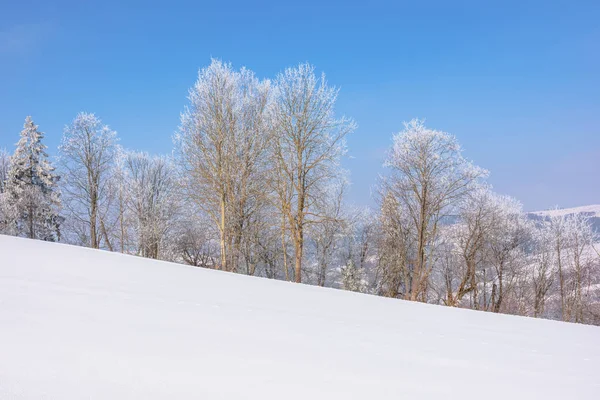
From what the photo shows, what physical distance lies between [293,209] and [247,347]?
1183 centimetres

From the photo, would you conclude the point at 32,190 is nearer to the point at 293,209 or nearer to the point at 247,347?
the point at 293,209

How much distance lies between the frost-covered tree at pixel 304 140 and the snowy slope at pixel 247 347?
30.4 ft

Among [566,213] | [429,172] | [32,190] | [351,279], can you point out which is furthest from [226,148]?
[566,213]

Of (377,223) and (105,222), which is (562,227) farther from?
(105,222)

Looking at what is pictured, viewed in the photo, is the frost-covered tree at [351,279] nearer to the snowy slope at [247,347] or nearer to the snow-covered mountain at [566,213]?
the snow-covered mountain at [566,213]

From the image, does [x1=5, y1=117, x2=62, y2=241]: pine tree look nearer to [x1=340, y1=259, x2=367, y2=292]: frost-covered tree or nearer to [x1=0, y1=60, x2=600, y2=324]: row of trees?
[x1=0, y1=60, x2=600, y2=324]: row of trees

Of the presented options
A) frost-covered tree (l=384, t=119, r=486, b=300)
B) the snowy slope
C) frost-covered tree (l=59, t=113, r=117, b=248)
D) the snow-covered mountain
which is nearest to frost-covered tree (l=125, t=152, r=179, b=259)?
frost-covered tree (l=59, t=113, r=117, b=248)

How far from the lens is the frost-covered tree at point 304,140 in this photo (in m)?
13.5

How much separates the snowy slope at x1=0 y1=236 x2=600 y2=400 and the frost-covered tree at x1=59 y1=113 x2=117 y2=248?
15392mm

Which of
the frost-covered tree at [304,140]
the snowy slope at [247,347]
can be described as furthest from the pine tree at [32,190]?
the snowy slope at [247,347]

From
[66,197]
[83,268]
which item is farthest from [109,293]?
[66,197]

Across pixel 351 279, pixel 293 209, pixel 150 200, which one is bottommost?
pixel 351 279

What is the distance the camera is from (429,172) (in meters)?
14.7

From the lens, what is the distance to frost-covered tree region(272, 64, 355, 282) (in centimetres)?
1352
